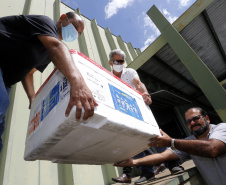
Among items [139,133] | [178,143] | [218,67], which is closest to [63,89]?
[139,133]

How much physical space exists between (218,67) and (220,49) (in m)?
1.31

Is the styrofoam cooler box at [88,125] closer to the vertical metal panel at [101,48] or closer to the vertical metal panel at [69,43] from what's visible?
the vertical metal panel at [69,43]

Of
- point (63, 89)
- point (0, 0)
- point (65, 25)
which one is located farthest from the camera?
point (0, 0)

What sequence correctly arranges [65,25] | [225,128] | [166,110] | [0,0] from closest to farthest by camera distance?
[65,25]
[225,128]
[0,0]
[166,110]

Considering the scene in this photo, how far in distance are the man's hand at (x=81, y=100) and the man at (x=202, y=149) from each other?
2.03 ft

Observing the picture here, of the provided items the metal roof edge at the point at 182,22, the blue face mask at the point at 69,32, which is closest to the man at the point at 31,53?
the blue face mask at the point at 69,32

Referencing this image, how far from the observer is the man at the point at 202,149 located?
137 cm

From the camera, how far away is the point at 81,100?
638mm

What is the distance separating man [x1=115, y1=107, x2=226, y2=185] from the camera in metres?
1.37

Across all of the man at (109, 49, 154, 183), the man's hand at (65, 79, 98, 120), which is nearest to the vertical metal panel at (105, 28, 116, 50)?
the man at (109, 49, 154, 183)

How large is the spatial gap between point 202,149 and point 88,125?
1.31 meters

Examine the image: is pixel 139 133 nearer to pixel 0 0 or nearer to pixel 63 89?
pixel 63 89

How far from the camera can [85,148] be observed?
2.90ft

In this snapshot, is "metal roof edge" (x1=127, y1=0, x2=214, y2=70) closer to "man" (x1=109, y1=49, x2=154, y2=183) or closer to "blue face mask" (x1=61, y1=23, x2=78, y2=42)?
"man" (x1=109, y1=49, x2=154, y2=183)
